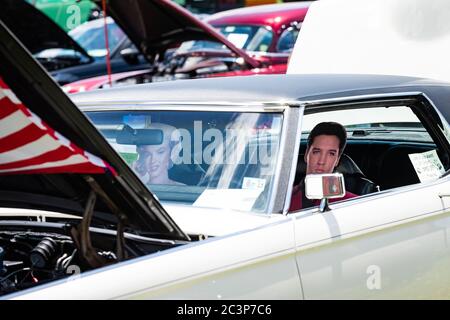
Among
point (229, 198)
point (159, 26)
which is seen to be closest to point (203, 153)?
point (229, 198)

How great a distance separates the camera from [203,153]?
3.96 meters

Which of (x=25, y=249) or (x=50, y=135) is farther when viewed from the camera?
(x=25, y=249)

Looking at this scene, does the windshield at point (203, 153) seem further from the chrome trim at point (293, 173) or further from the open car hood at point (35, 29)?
the open car hood at point (35, 29)

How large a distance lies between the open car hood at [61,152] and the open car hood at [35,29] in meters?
8.09

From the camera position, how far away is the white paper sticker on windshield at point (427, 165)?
4.27 m

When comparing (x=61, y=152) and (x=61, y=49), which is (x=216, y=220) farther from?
(x=61, y=49)

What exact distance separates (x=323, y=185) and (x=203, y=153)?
775 mm

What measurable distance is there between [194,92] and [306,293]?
1.34 m

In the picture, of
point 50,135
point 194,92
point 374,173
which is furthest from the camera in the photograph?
point 374,173

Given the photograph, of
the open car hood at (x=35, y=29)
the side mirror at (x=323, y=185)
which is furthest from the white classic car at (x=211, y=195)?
the open car hood at (x=35, y=29)

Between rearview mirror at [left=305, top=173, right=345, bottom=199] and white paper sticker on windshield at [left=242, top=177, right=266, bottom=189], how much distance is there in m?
0.30

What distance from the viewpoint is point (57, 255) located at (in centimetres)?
379

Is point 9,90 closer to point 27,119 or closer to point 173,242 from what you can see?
point 27,119
